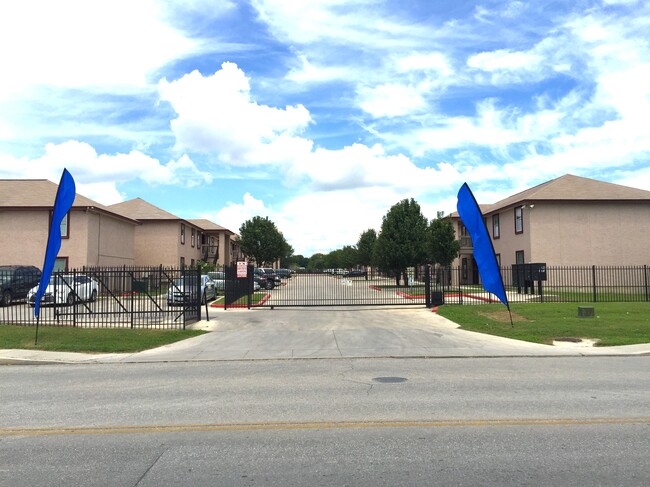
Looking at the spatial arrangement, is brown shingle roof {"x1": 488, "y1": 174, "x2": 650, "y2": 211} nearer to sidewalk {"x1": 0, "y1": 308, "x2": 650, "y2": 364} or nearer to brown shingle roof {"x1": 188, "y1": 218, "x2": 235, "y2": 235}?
sidewalk {"x1": 0, "y1": 308, "x2": 650, "y2": 364}

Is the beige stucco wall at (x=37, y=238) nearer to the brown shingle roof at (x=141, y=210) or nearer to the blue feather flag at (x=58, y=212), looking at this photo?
the brown shingle roof at (x=141, y=210)

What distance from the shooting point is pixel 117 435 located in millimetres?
5824

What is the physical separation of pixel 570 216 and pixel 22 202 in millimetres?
35038

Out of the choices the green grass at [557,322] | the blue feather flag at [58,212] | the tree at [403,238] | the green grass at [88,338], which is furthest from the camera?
the tree at [403,238]

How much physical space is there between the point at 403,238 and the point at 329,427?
127 feet

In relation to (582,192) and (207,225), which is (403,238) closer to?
(582,192)

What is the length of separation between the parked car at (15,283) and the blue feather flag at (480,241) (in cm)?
1910

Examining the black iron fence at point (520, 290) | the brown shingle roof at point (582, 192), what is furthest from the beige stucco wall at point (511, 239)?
the black iron fence at point (520, 290)

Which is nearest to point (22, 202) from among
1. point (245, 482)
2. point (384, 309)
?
point (384, 309)

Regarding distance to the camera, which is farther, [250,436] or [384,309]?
[384,309]

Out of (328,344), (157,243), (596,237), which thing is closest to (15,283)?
(328,344)

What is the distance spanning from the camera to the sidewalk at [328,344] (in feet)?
40.0

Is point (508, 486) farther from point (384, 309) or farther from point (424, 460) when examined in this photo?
point (384, 309)

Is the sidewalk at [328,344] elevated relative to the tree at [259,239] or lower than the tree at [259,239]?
lower
